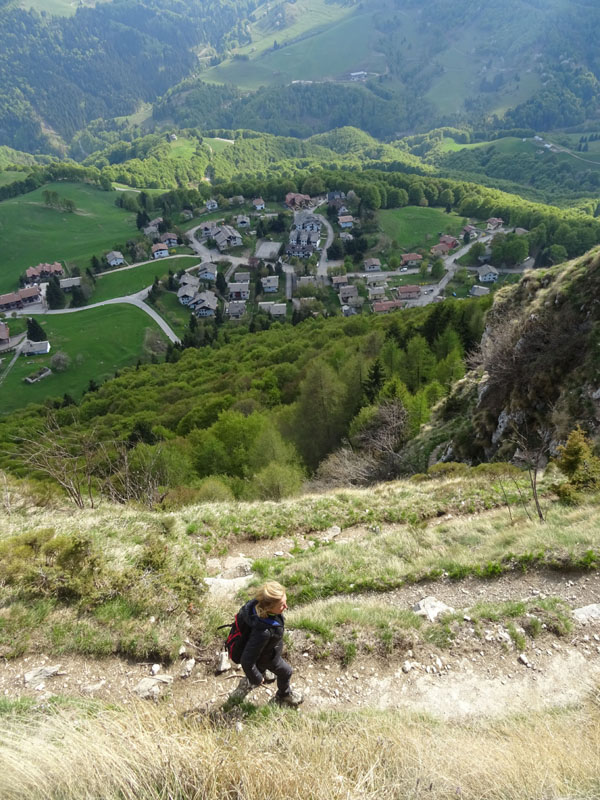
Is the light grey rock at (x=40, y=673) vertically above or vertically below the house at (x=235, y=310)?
above

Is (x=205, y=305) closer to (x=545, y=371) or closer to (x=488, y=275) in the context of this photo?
(x=488, y=275)

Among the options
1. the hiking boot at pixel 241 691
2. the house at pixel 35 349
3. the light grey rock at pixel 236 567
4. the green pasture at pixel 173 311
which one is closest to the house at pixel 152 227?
the green pasture at pixel 173 311

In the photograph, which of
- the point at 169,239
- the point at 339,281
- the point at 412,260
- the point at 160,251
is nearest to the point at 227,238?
the point at 169,239

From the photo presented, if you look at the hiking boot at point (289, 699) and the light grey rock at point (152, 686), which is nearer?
the hiking boot at point (289, 699)

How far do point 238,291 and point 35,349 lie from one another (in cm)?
5353

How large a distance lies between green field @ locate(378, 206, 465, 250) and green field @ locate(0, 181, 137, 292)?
9296 cm

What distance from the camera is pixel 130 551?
440 inches

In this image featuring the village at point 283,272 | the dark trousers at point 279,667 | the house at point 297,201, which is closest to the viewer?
the dark trousers at point 279,667

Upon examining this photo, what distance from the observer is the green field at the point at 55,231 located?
141 meters

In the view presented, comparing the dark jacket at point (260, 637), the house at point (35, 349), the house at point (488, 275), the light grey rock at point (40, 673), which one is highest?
the dark jacket at point (260, 637)

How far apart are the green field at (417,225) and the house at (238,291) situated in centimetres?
5537

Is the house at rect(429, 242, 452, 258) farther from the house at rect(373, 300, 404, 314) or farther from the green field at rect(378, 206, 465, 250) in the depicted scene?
the house at rect(373, 300, 404, 314)

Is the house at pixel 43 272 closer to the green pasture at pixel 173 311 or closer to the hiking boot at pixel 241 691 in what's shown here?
the green pasture at pixel 173 311

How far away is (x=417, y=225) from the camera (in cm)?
14688
